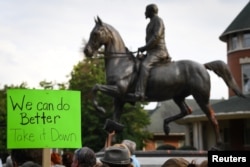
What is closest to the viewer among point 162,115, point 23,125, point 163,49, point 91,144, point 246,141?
point 23,125

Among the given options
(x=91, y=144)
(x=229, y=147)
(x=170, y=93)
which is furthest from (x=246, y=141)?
(x=170, y=93)

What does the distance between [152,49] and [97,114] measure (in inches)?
1229

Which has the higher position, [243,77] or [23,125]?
[243,77]

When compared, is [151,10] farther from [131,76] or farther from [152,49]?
[131,76]

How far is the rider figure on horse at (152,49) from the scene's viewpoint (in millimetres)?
14828

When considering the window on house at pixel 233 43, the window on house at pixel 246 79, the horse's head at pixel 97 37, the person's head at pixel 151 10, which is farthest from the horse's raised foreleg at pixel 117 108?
the window on house at pixel 233 43

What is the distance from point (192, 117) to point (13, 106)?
33135mm

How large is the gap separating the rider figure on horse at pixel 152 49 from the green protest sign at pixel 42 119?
7.57 metres

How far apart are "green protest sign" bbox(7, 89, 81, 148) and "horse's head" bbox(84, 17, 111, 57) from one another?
25.3 feet

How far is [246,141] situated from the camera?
39.6 meters

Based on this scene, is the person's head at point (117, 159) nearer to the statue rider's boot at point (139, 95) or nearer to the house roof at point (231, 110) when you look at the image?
the statue rider's boot at point (139, 95)

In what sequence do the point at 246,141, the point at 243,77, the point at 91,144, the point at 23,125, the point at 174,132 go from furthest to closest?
the point at 174,132 → the point at 91,144 → the point at 243,77 → the point at 246,141 → the point at 23,125

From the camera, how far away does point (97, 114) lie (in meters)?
46.0

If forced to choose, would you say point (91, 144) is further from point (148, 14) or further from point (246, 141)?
point (148, 14)
